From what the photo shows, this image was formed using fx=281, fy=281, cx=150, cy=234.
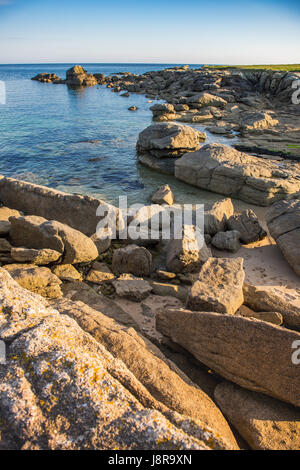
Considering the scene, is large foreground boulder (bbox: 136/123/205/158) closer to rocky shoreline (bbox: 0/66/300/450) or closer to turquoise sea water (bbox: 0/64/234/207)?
turquoise sea water (bbox: 0/64/234/207)

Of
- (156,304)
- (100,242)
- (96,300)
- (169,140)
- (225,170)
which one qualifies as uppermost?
(169,140)

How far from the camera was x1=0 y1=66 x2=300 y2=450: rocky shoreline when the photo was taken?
2848mm

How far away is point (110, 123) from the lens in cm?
3300

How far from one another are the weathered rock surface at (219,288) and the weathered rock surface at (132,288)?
5.05 feet

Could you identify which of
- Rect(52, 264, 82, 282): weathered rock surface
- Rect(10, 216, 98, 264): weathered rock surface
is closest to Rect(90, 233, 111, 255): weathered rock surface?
Rect(10, 216, 98, 264): weathered rock surface

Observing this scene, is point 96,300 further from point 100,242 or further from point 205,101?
point 205,101

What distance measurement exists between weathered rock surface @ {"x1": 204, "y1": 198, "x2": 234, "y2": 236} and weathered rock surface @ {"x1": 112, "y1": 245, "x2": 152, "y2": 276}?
3449mm

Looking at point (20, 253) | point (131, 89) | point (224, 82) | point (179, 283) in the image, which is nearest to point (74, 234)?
point (20, 253)

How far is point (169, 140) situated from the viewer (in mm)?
19219

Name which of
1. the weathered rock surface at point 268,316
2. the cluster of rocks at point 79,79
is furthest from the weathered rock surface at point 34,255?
the cluster of rocks at point 79,79

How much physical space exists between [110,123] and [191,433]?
3409 centimetres

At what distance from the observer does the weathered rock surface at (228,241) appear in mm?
9859

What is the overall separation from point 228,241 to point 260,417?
6.48 m

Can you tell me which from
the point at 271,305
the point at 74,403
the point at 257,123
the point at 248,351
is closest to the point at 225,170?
the point at 271,305
